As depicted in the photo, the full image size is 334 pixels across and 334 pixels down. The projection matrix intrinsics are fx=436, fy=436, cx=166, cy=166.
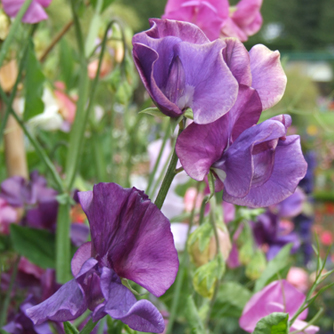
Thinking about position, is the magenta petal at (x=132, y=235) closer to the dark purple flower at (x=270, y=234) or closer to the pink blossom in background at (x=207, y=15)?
the pink blossom in background at (x=207, y=15)

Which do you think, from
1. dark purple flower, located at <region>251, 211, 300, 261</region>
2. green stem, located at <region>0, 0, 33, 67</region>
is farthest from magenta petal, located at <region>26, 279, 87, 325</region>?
dark purple flower, located at <region>251, 211, 300, 261</region>

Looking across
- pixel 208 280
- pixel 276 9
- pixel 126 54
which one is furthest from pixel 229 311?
pixel 276 9

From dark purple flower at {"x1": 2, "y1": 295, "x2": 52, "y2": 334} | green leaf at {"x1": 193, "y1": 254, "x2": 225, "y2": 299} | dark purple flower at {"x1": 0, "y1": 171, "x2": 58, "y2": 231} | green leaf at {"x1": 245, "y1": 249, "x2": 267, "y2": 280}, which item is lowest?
green leaf at {"x1": 245, "y1": 249, "x2": 267, "y2": 280}

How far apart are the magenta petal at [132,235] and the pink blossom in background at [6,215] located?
1.25 ft

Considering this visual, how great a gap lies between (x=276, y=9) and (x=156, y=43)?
26.6 meters

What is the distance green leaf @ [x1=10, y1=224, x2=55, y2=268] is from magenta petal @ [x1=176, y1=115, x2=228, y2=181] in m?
0.33

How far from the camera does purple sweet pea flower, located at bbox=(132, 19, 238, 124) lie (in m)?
0.23

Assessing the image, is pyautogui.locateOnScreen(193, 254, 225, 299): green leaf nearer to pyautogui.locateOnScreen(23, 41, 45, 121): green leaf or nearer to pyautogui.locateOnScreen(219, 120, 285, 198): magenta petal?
pyautogui.locateOnScreen(219, 120, 285, 198): magenta petal

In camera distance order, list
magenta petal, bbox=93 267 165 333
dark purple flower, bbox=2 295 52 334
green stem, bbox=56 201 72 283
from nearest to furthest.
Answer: magenta petal, bbox=93 267 165 333 → dark purple flower, bbox=2 295 52 334 → green stem, bbox=56 201 72 283

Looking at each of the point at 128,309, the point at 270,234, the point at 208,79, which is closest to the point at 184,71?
the point at 208,79

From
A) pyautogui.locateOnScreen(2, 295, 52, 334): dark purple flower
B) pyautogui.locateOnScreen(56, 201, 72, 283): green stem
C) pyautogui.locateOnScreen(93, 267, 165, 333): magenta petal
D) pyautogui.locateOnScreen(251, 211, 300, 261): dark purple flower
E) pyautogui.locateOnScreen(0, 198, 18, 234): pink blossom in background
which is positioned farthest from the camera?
pyautogui.locateOnScreen(251, 211, 300, 261): dark purple flower

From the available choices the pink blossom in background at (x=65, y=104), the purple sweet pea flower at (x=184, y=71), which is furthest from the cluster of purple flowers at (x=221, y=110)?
the pink blossom in background at (x=65, y=104)

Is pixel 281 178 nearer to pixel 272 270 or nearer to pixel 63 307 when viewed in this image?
pixel 63 307

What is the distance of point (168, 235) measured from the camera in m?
0.23
